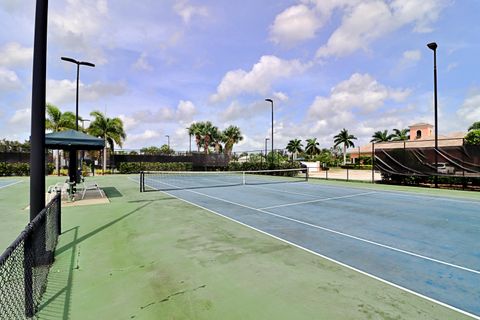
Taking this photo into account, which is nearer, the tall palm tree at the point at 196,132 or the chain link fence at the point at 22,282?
the chain link fence at the point at 22,282

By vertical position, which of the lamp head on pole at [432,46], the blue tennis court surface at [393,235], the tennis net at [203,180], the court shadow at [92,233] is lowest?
the blue tennis court surface at [393,235]

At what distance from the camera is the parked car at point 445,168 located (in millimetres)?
16184

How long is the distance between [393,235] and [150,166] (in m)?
30.3

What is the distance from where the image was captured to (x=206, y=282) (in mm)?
3801

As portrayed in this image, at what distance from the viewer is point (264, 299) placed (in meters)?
3.37

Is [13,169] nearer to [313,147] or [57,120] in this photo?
[57,120]

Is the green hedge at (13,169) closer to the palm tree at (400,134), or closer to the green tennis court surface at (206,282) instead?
the green tennis court surface at (206,282)

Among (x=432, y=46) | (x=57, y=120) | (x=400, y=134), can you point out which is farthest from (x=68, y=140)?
(x=400, y=134)

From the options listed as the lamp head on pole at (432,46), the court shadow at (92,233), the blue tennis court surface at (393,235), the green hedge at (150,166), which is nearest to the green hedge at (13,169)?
the green hedge at (150,166)

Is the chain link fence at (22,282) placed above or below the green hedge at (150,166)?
below

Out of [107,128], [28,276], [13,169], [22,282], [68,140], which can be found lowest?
[22,282]

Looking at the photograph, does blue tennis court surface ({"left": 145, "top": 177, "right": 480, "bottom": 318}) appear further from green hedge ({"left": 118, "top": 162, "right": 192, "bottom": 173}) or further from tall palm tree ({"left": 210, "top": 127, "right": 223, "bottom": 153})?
→ tall palm tree ({"left": 210, "top": 127, "right": 223, "bottom": 153})

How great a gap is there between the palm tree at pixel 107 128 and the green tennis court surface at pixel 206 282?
1142 inches

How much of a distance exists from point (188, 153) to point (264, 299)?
34.9 metres
